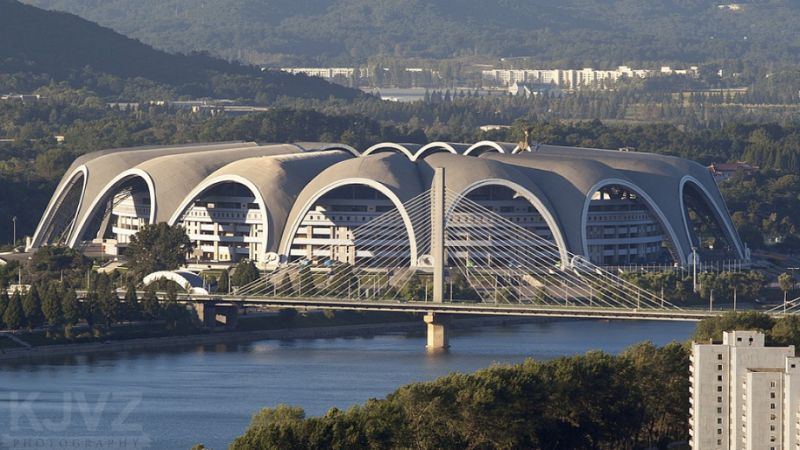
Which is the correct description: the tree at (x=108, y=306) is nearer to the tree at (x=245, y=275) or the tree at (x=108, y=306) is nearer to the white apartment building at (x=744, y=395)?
the tree at (x=245, y=275)

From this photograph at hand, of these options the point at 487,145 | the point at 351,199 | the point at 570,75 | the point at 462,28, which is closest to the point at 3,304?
the point at 351,199

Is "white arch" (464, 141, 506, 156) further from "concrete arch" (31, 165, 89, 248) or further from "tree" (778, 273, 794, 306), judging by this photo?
"tree" (778, 273, 794, 306)

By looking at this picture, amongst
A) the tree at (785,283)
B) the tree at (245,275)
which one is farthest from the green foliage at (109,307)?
the tree at (785,283)

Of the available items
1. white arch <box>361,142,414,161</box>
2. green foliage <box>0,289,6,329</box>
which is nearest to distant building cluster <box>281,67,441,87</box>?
white arch <box>361,142,414,161</box>

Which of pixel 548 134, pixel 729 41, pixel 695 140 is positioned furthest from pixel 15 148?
pixel 729 41

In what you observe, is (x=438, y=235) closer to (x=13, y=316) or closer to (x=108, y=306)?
(x=108, y=306)

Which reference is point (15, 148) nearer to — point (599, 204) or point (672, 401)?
point (599, 204)
